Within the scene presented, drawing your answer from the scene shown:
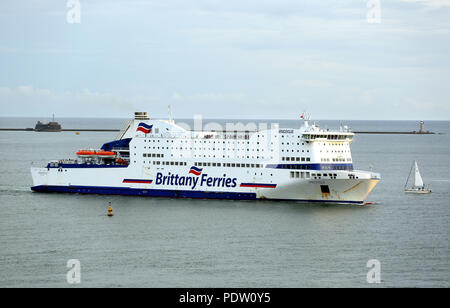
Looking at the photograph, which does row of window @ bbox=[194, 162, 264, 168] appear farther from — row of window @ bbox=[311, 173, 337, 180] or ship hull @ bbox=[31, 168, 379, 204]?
row of window @ bbox=[311, 173, 337, 180]

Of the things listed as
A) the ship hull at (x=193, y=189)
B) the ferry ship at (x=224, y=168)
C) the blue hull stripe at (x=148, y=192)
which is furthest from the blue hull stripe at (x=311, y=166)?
the blue hull stripe at (x=148, y=192)

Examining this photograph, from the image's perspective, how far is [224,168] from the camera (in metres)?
40.1

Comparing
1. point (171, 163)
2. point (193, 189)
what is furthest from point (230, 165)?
point (171, 163)

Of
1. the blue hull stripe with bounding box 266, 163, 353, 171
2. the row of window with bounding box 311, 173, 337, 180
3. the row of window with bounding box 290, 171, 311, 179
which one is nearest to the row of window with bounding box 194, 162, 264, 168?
the blue hull stripe with bounding box 266, 163, 353, 171

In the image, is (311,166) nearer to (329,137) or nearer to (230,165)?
(329,137)

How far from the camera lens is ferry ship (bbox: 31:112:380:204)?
127 ft

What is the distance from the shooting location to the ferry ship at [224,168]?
38688mm

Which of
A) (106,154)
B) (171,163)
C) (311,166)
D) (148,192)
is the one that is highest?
(106,154)

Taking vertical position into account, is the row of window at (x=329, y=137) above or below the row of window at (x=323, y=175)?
above

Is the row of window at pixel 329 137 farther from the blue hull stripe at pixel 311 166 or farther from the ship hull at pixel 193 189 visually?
the ship hull at pixel 193 189
